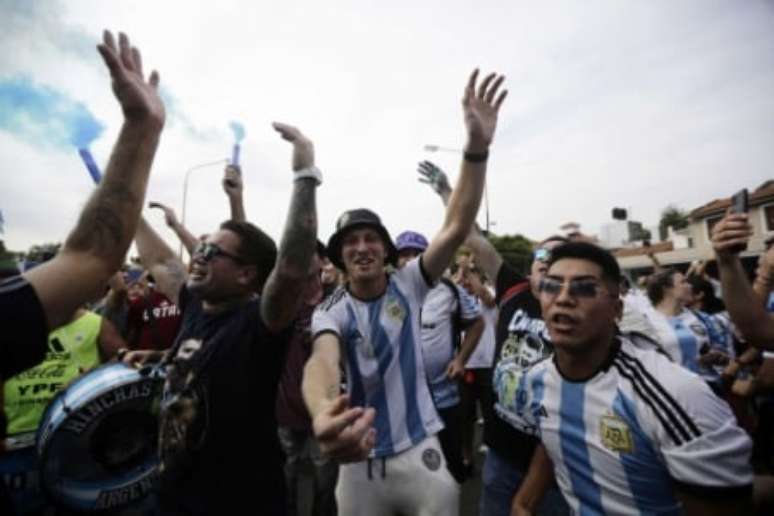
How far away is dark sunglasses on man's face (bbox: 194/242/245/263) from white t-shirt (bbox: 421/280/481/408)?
2193 millimetres

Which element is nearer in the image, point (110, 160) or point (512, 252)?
point (110, 160)

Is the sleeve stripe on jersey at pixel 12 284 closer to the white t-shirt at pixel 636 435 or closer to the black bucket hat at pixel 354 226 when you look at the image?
the black bucket hat at pixel 354 226

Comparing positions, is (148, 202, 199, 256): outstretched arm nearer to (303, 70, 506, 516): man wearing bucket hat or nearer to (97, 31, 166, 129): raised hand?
(303, 70, 506, 516): man wearing bucket hat

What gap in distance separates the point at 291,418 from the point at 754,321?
11.1 ft

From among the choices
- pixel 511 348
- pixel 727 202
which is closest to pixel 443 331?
pixel 511 348

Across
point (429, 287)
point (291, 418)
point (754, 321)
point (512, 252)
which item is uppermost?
point (512, 252)

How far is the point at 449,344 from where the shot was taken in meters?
4.60

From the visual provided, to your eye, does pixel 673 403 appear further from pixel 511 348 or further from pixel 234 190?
pixel 234 190

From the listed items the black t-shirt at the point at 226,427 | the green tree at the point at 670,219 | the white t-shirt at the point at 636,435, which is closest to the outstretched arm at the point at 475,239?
the white t-shirt at the point at 636,435

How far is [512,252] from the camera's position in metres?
47.8

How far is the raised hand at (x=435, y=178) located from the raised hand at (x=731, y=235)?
1973 mm

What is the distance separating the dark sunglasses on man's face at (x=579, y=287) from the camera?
6.89 feet

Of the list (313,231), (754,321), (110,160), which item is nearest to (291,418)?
(313,231)

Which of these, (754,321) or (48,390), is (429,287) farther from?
(48,390)
